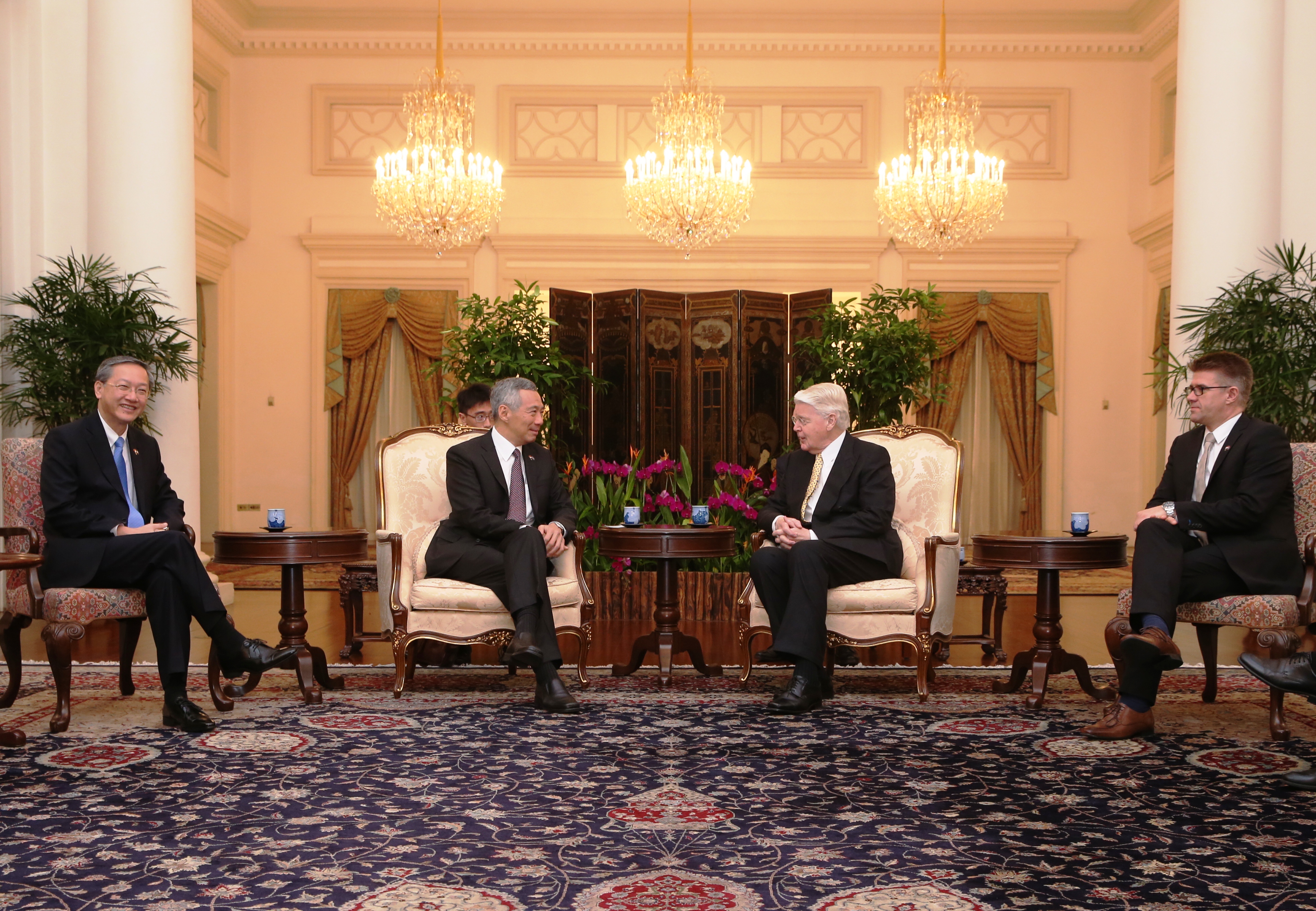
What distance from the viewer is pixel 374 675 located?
203 inches

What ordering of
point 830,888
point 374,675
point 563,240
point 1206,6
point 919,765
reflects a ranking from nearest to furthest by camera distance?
point 830,888, point 919,765, point 374,675, point 1206,6, point 563,240

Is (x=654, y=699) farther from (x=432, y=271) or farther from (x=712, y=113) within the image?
(x=432, y=271)

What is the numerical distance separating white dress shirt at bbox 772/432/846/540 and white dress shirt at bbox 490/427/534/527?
977 millimetres

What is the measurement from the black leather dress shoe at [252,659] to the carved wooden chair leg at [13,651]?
0.71m

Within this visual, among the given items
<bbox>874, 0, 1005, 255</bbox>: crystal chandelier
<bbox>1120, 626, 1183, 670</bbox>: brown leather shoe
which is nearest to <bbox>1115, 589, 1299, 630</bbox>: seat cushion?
<bbox>1120, 626, 1183, 670</bbox>: brown leather shoe

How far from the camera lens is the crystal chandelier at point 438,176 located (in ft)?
31.0

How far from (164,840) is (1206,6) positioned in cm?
694

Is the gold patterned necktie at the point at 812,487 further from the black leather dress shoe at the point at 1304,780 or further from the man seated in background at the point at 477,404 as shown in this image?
the black leather dress shoe at the point at 1304,780

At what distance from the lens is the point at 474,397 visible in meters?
6.09

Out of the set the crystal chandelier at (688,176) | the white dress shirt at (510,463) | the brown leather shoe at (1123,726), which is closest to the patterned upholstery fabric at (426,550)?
the white dress shirt at (510,463)

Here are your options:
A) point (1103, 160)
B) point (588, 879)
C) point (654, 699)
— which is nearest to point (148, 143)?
point (654, 699)

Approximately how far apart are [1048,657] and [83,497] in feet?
11.8

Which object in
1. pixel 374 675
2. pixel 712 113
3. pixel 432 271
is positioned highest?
pixel 712 113

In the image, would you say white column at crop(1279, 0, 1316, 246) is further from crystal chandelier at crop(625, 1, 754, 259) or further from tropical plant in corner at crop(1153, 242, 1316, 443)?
crystal chandelier at crop(625, 1, 754, 259)
